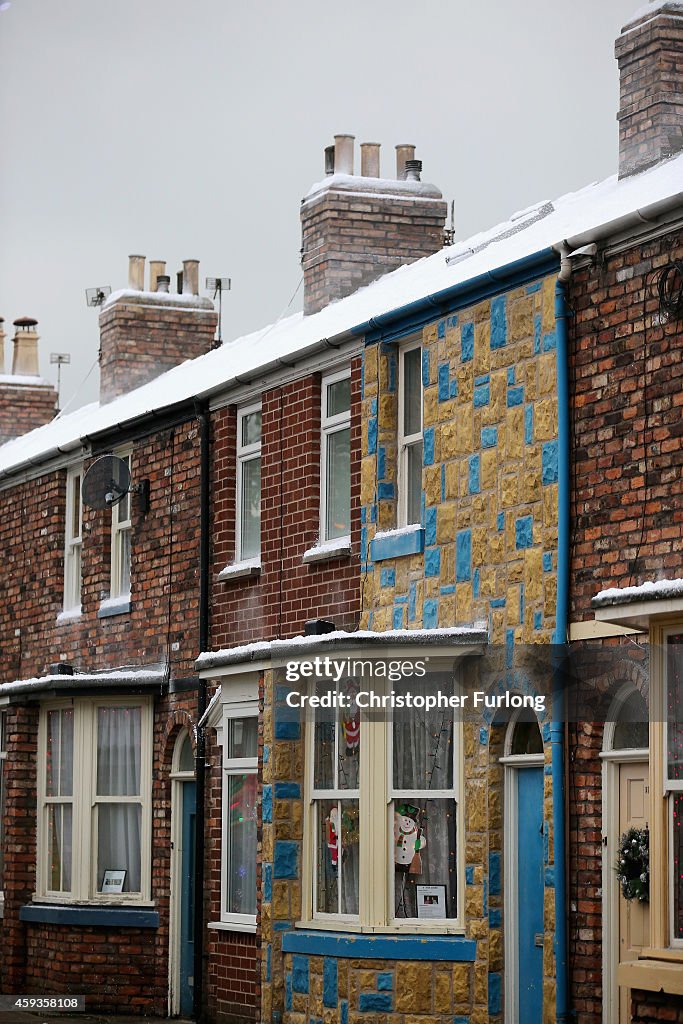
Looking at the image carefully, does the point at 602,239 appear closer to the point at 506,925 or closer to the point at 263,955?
the point at 506,925

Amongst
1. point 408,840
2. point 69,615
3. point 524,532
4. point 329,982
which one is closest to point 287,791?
point 408,840

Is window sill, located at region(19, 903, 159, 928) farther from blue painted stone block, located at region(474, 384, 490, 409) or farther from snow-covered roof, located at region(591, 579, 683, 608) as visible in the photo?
snow-covered roof, located at region(591, 579, 683, 608)

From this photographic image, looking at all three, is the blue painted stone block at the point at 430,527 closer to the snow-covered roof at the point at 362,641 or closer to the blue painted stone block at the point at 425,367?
the snow-covered roof at the point at 362,641

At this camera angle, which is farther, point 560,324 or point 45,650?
point 45,650

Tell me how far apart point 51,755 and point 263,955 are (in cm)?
561

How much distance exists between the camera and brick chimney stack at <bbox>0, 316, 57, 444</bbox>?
3180cm

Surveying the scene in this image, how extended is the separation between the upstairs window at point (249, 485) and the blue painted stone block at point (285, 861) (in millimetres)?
3322

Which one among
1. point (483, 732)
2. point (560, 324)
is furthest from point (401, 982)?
point (560, 324)

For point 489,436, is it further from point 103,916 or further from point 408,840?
point 103,916

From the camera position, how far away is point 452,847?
607 inches

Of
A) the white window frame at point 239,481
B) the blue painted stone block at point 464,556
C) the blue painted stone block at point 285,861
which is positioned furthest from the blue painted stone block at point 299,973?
the white window frame at point 239,481

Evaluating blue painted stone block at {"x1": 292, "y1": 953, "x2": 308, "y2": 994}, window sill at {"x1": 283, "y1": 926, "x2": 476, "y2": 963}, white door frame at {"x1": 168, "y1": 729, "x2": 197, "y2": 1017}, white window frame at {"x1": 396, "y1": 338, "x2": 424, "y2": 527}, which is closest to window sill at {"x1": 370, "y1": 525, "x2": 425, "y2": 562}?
white window frame at {"x1": 396, "y1": 338, "x2": 424, "y2": 527}

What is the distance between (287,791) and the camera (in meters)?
16.9

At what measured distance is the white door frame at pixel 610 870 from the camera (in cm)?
1354
